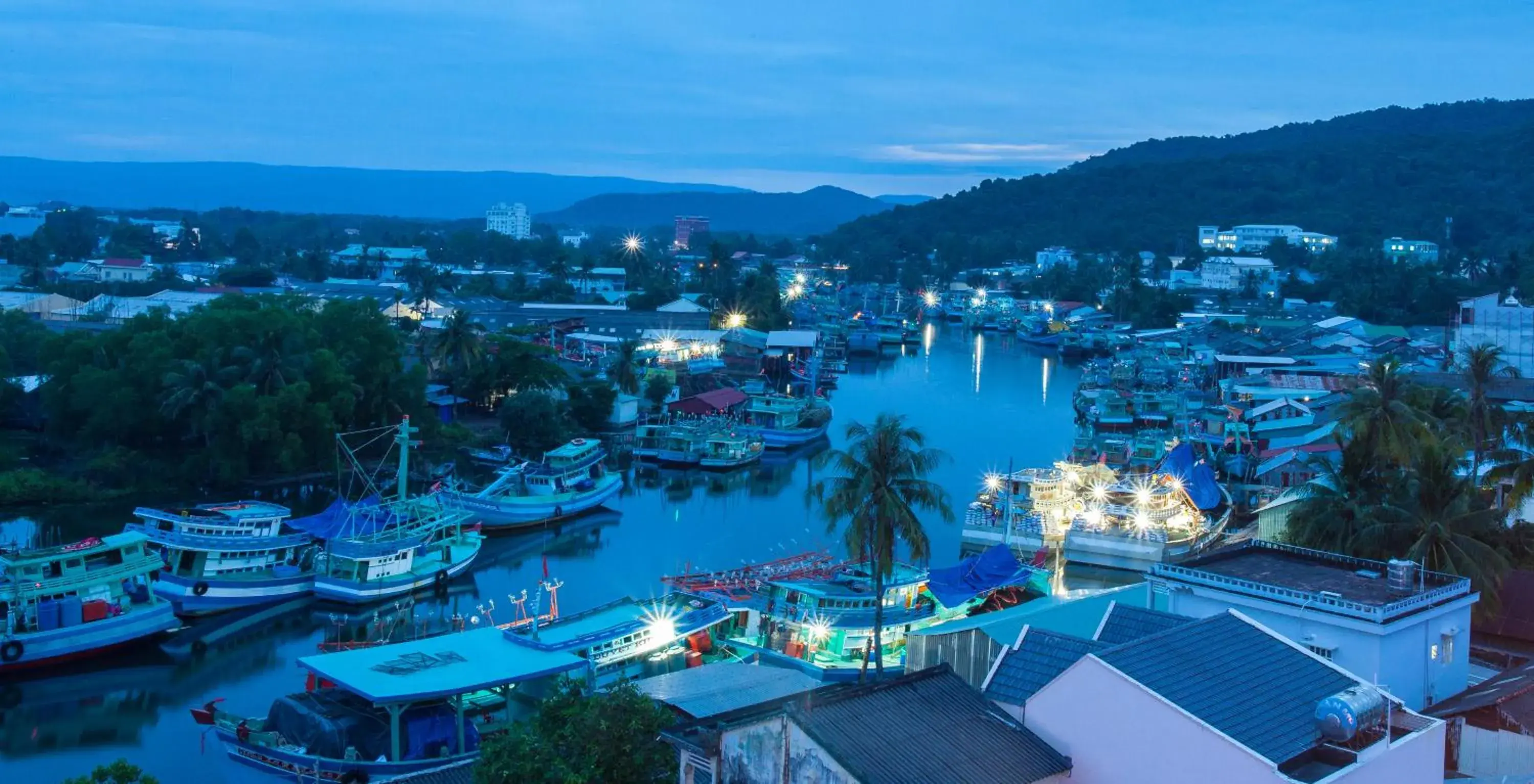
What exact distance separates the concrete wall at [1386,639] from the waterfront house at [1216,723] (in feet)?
9.34

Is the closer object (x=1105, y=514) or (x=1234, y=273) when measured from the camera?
(x=1105, y=514)

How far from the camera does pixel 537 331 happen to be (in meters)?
50.5

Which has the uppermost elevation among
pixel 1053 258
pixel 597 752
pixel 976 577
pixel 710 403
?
pixel 1053 258

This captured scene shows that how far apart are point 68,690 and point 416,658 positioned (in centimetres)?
669

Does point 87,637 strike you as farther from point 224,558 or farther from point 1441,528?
point 1441,528

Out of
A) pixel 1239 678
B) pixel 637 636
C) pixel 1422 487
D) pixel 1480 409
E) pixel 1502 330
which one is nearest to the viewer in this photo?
pixel 1239 678

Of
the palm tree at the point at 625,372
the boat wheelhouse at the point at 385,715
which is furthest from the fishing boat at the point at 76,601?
the palm tree at the point at 625,372

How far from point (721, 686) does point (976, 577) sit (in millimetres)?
6613

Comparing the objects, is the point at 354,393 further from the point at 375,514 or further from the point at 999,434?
the point at 999,434

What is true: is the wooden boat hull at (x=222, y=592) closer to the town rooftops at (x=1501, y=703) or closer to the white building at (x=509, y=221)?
the town rooftops at (x=1501, y=703)

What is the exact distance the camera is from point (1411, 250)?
309 feet

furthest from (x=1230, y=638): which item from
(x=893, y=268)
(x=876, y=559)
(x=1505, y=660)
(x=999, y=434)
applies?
(x=893, y=268)

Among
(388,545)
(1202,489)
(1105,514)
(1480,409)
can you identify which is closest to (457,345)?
(388,545)

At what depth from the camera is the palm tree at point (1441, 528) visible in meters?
15.9
